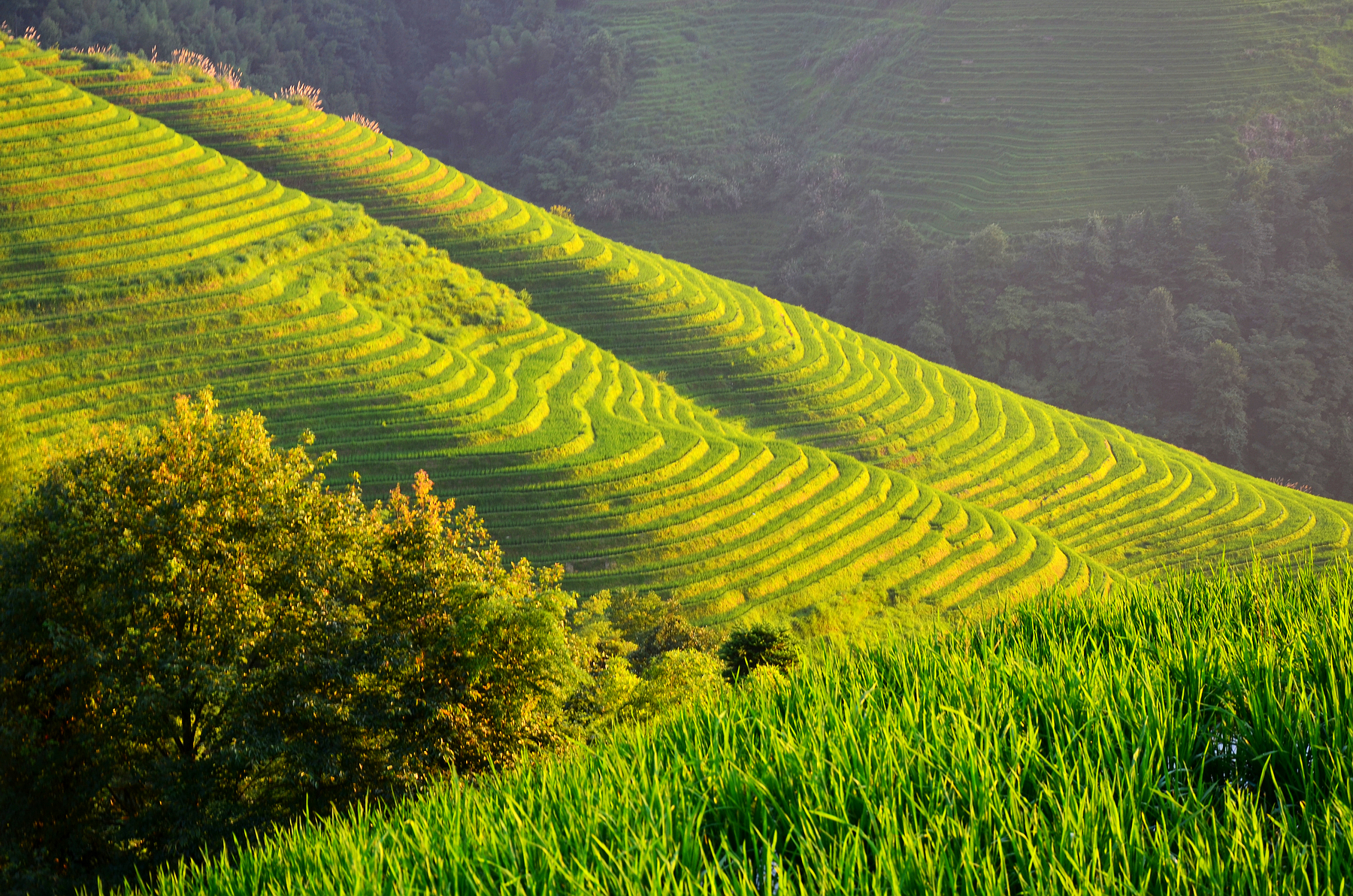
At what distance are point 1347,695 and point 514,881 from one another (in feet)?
8.98

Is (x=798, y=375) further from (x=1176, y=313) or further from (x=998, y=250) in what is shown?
(x=1176, y=313)

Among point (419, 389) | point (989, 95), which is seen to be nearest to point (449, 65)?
point (989, 95)

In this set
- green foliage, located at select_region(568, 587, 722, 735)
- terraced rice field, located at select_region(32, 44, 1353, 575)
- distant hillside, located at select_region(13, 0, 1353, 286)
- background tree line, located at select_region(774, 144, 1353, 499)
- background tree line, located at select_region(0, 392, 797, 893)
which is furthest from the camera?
distant hillside, located at select_region(13, 0, 1353, 286)

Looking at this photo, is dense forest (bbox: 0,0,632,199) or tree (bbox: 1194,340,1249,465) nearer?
tree (bbox: 1194,340,1249,465)

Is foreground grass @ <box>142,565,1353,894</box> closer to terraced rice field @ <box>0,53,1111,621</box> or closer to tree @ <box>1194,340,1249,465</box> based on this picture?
terraced rice field @ <box>0,53,1111,621</box>

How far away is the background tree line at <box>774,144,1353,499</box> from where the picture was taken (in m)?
38.2

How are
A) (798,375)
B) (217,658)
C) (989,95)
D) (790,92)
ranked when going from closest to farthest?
(217,658) → (798,375) → (989,95) → (790,92)

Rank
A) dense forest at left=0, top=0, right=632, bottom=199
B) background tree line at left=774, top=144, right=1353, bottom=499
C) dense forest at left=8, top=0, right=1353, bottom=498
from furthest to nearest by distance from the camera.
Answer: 1. dense forest at left=0, top=0, right=632, bottom=199
2. dense forest at left=8, top=0, right=1353, bottom=498
3. background tree line at left=774, top=144, right=1353, bottom=499

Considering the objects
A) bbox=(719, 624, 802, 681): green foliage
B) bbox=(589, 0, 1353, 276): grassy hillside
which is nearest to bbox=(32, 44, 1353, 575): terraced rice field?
bbox=(719, 624, 802, 681): green foliage

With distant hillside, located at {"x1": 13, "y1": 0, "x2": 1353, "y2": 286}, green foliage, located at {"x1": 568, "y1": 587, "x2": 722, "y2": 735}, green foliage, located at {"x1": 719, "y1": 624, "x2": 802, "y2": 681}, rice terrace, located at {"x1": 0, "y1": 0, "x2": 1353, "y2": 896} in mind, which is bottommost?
green foliage, located at {"x1": 568, "y1": 587, "x2": 722, "y2": 735}

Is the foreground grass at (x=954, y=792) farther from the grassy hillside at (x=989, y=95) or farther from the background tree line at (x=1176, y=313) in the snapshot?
the grassy hillside at (x=989, y=95)

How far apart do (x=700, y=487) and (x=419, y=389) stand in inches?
293

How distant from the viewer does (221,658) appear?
382 inches

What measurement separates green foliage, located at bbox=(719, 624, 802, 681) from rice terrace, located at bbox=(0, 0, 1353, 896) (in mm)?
140
